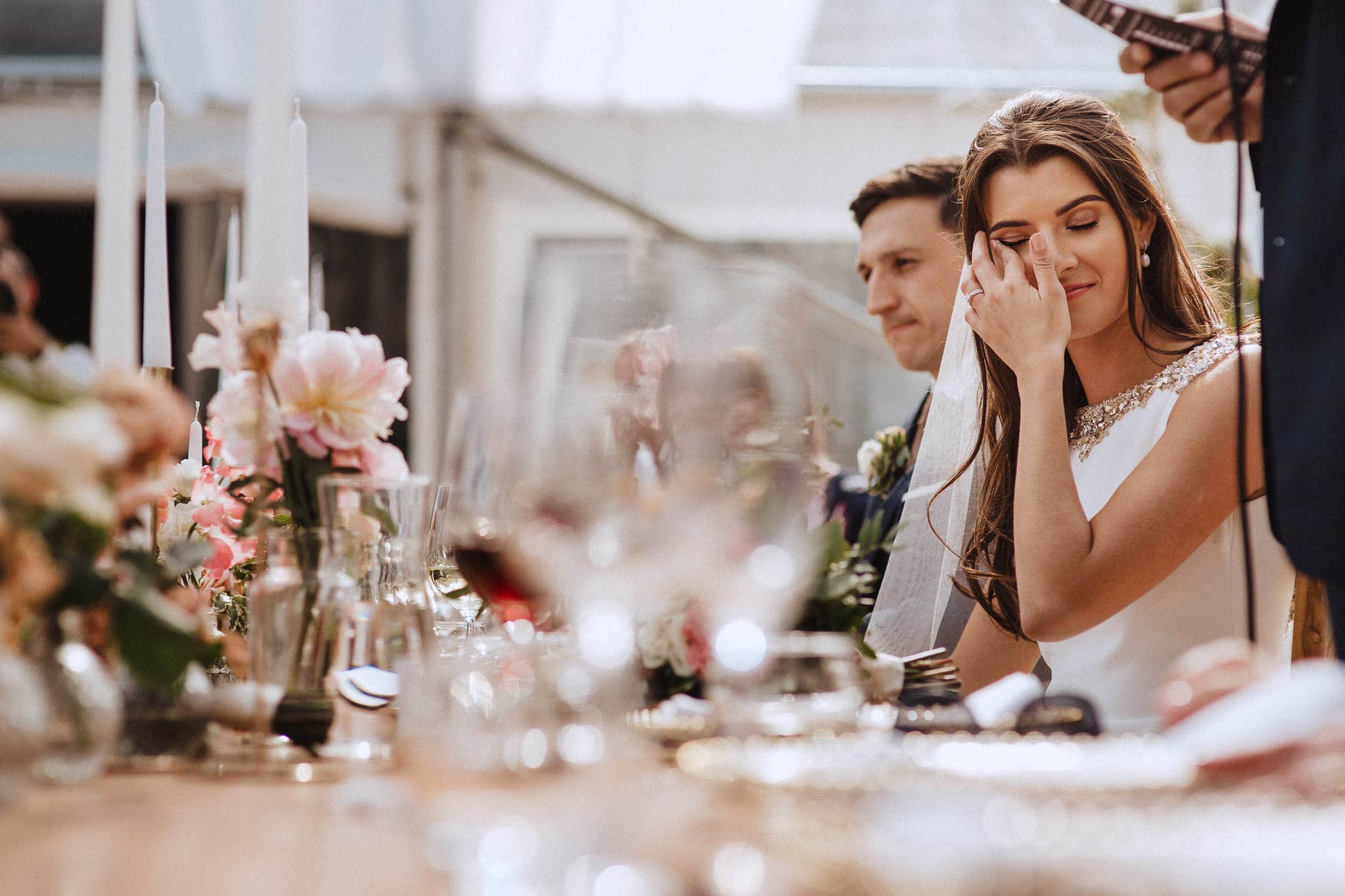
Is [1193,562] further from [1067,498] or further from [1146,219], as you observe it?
[1146,219]

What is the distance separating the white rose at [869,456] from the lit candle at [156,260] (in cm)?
112

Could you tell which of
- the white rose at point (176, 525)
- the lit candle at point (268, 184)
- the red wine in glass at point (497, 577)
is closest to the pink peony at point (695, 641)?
the red wine in glass at point (497, 577)

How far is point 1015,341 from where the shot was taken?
1.50 meters

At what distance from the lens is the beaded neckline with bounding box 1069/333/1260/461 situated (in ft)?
5.17

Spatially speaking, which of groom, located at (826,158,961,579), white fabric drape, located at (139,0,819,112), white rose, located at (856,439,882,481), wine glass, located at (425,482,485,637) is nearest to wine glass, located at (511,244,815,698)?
wine glass, located at (425,482,485,637)

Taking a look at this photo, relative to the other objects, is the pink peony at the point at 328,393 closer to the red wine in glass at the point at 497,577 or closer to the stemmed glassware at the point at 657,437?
the red wine in glass at the point at 497,577

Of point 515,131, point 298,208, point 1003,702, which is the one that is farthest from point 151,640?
point 515,131

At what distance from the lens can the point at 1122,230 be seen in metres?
1.58

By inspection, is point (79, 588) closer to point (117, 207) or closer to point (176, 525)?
point (117, 207)

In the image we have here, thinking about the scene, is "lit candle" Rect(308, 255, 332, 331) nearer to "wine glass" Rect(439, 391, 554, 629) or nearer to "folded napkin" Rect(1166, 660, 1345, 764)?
"wine glass" Rect(439, 391, 554, 629)

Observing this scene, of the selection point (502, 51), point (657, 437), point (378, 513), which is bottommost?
point (378, 513)

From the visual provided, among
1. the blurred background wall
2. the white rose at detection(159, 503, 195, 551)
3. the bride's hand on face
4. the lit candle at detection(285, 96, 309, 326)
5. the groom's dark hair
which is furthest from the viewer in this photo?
the blurred background wall

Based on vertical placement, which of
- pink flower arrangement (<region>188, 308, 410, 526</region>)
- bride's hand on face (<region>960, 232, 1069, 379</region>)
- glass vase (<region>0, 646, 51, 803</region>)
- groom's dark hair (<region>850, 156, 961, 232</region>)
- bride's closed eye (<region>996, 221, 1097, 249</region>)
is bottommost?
glass vase (<region>0, 646, 51, 803</region>)

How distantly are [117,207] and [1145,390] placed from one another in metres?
1.27
